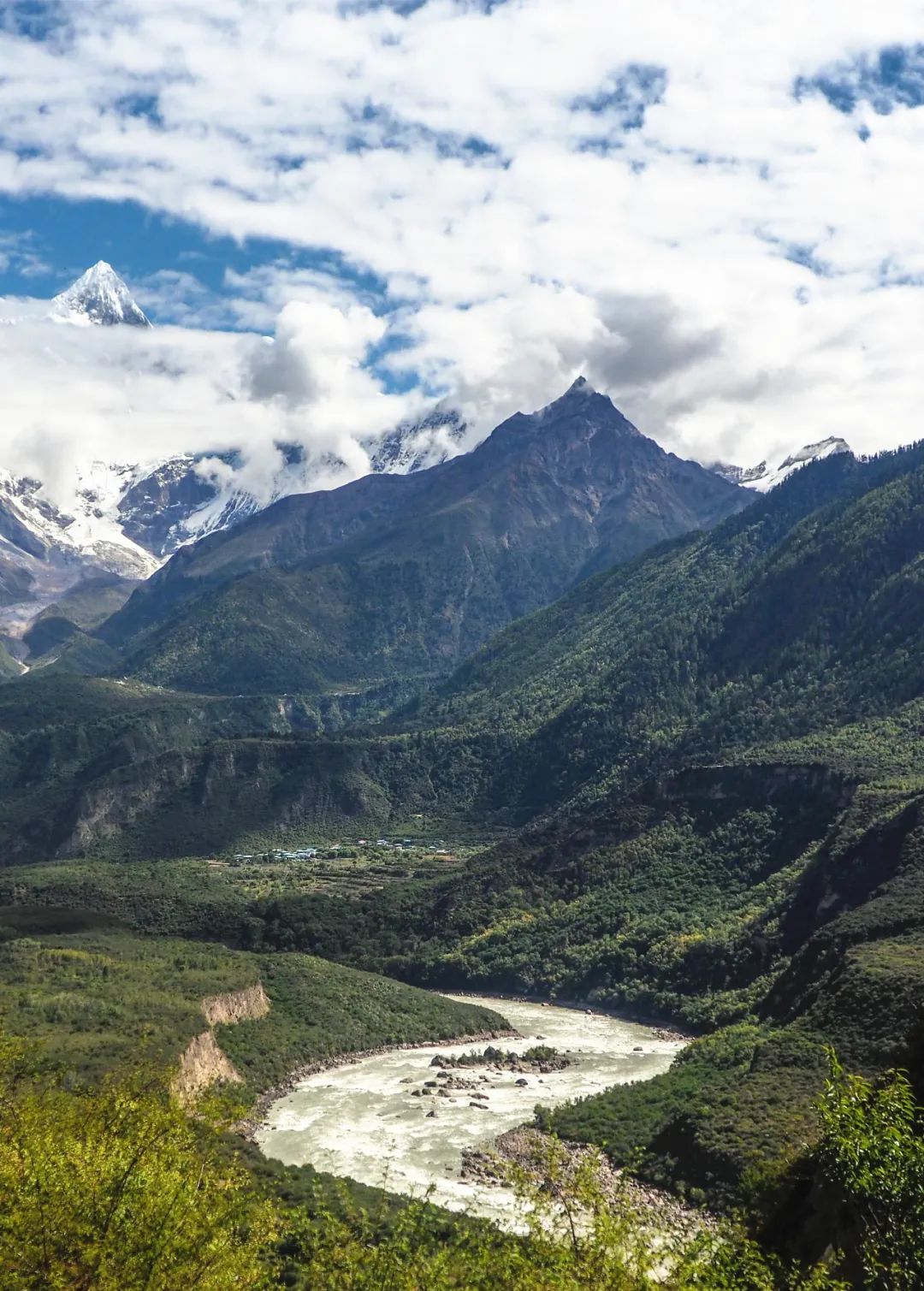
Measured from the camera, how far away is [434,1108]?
13725 cm

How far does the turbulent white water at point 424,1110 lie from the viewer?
11450cm

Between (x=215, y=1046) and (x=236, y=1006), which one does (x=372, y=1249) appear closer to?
(x=215, y=1046)

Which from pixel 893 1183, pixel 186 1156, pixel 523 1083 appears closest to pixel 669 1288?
pixel 893 1183

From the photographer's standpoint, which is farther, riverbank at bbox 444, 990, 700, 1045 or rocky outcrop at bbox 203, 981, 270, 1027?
riverbank at bbox 444, 990, 700, 1045

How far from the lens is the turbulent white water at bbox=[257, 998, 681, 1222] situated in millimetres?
114500

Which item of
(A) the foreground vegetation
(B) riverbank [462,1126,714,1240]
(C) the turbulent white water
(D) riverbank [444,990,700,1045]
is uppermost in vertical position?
(A) the foreground vegetation

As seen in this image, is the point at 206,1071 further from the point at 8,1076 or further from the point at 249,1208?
the point at 249,1208

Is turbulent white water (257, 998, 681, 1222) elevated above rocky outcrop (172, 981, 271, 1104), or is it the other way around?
rocky outcrop (172, 981, 271, 1104)

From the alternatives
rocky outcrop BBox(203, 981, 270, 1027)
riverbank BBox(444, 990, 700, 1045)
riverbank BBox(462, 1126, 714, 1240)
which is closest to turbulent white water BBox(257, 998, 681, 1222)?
riverbank BBox(462, 1126, 714, 1240)

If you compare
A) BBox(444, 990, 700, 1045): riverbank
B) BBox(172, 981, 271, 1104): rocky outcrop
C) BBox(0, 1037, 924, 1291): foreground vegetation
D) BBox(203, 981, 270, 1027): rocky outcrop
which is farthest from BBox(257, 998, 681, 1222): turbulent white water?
BBox(0, 1037, 924, 1291): foreground vegetation

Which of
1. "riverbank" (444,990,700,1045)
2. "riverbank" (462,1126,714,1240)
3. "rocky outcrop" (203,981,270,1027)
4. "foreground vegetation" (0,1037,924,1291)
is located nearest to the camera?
"foreground vegetation" (0,1037,924,1291)

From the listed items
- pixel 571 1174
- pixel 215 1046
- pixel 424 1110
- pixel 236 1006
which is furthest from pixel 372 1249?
pixel 236 1006

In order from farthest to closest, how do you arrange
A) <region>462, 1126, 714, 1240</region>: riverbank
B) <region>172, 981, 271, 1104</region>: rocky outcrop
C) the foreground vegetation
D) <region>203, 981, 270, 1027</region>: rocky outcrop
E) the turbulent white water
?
<region>203, 981, 270, 1027</region>: rocky outcrop < <region>172, 981, 271, 1104</region>: rocky outcrop < the turbulent white water < <region>462, 1126, 714, 1240</region>: riverbank < the foreground vegetation

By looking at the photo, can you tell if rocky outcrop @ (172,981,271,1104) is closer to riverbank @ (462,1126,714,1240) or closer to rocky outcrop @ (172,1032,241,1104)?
rocky outcrop @ (172,1032,241,1104)
